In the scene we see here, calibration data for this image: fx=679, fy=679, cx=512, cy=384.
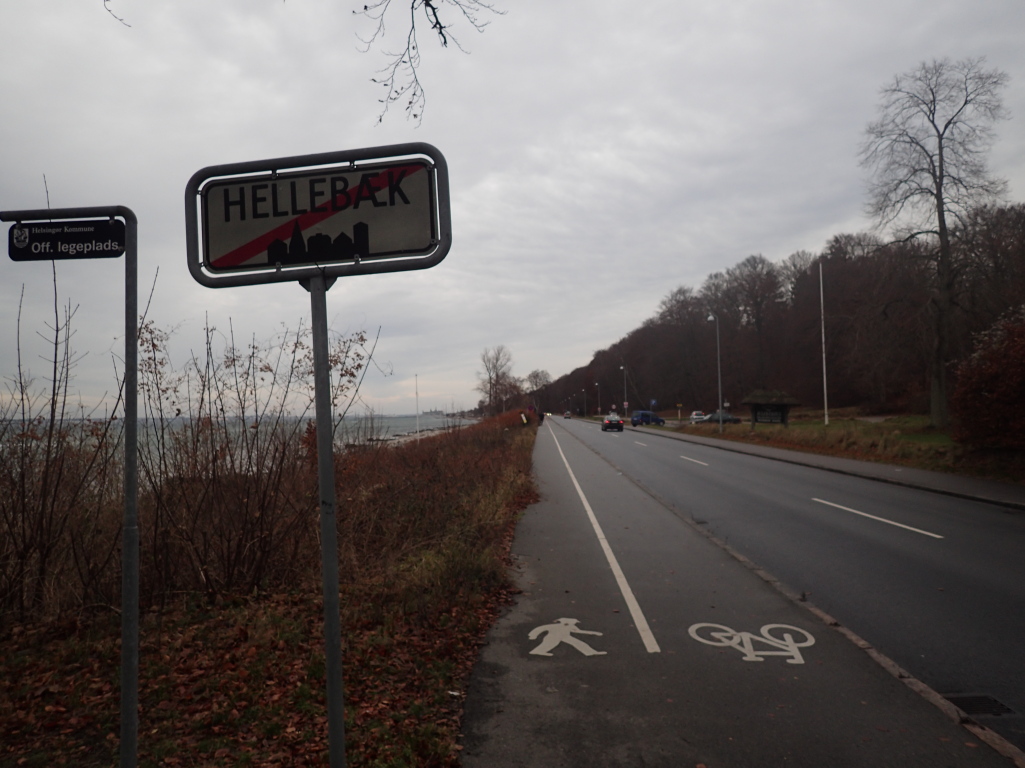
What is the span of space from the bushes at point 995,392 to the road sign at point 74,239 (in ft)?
58.9

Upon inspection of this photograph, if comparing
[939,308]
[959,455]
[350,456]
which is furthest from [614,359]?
[350,456]

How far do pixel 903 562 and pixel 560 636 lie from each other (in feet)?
16.9

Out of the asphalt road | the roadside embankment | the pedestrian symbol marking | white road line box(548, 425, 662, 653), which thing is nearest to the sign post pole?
A: the roadside embankment

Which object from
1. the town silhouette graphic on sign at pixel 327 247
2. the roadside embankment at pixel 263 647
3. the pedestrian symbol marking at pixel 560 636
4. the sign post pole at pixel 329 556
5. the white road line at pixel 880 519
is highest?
the town silhouette graphic on sign at pixel 327 247

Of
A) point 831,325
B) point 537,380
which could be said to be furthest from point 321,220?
point 537,380

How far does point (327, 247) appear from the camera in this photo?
2340 mm

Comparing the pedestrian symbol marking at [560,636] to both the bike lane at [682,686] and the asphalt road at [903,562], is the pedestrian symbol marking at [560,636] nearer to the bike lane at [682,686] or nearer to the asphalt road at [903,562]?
the bike lane at [682,686]

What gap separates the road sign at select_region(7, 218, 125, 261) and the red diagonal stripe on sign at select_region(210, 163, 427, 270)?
0.54m

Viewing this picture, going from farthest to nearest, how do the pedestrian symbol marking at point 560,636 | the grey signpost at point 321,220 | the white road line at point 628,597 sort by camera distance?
the white road line at point 628,597 → the pedestrian symbol marking at point 560,636 → the grey signpost at point 321,220

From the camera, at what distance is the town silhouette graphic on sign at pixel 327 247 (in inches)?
91.8

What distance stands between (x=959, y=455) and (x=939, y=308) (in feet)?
42.9

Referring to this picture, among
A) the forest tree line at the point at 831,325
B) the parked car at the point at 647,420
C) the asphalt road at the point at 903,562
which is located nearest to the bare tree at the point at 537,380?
the forest tree line at the point at 831,325

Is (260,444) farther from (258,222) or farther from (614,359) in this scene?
(614,359)

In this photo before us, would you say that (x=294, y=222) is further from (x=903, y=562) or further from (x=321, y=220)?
(x=903, y=562)
